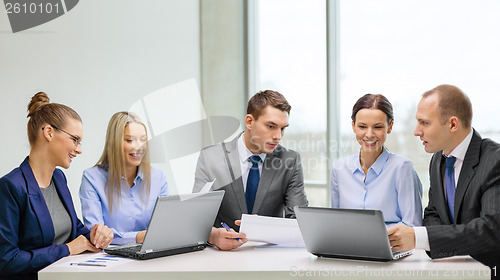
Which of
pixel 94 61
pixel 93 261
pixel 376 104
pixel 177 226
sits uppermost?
pixel 94 61

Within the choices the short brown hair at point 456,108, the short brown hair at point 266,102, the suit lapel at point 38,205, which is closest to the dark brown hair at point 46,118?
the suit lapel at point 38,205

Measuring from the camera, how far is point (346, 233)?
2.31 m

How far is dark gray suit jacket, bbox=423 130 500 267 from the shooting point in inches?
92.6

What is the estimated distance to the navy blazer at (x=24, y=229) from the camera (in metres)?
2.30

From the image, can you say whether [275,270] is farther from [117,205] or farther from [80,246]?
[117,205]

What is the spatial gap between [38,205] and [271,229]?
3.54ft

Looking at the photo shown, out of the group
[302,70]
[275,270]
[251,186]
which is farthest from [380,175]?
[302,70]

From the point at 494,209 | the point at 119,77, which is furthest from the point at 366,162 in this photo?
the point at 119,77

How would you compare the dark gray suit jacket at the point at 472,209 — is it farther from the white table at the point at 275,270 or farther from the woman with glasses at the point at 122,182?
the woman with glasses at the point at 122,182

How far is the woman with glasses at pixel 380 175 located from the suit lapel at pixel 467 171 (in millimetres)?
403

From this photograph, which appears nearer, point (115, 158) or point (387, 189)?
point (387, 189)

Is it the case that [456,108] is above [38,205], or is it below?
above

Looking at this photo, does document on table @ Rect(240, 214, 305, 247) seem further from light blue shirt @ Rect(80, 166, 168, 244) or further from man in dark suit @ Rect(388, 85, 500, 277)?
light blue shirt @ Rect(80, 166, 168, 244)

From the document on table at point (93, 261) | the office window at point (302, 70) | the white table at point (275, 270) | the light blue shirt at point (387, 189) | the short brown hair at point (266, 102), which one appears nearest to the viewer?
the white table at point (275, 270)
